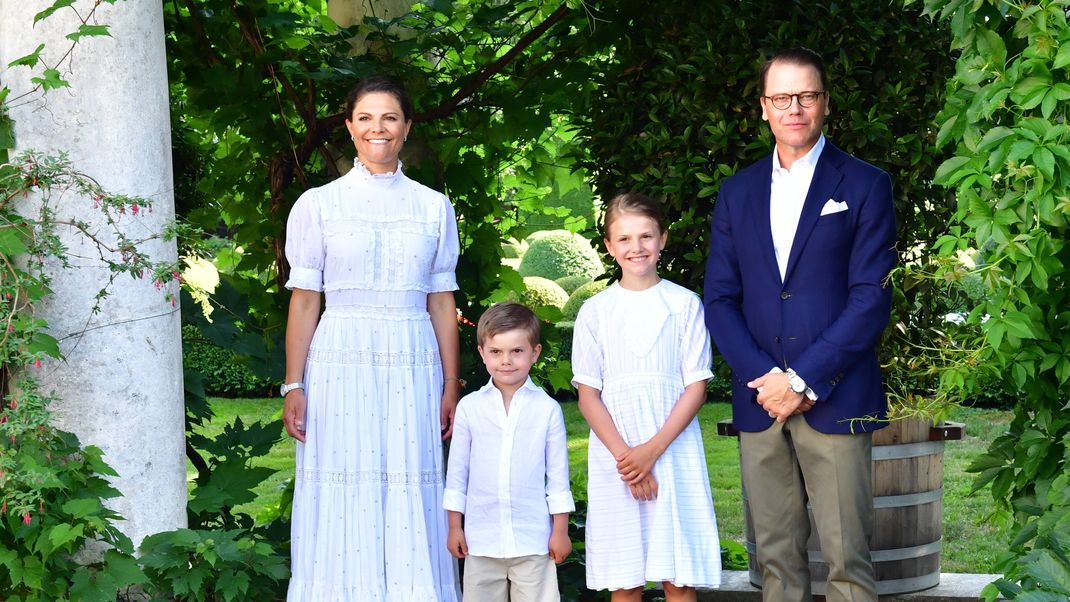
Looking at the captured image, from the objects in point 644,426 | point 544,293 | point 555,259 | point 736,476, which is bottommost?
point 736,476

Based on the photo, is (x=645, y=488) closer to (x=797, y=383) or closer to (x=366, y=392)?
(x=797, y=383)

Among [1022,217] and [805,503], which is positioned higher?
[1022,217]

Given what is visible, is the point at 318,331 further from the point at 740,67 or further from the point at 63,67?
the point at 740,67

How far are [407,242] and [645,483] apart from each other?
3.14ft

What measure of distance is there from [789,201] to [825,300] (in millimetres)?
288

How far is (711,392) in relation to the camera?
11.0 meters

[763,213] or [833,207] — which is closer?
[833,207]

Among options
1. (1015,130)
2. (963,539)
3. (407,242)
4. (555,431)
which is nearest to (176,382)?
(407,242)

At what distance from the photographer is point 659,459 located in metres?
3.27

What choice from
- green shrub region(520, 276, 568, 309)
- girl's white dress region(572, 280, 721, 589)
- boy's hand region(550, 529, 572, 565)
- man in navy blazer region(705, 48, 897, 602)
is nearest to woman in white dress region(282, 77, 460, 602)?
boy's hand region(550, 529, 572, 565)

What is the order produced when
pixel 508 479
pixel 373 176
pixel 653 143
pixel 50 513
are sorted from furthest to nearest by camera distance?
pixel 653 143 < pixel 373 176 < pixel 508 479 < pixel 50 513

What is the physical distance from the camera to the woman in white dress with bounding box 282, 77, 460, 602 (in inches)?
132

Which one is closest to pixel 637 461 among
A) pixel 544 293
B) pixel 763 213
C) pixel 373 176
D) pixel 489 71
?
pixel 763 213

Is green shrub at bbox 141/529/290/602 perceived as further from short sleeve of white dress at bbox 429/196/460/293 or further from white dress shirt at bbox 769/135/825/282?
white dress shirt at bbox 769/135/825/282
